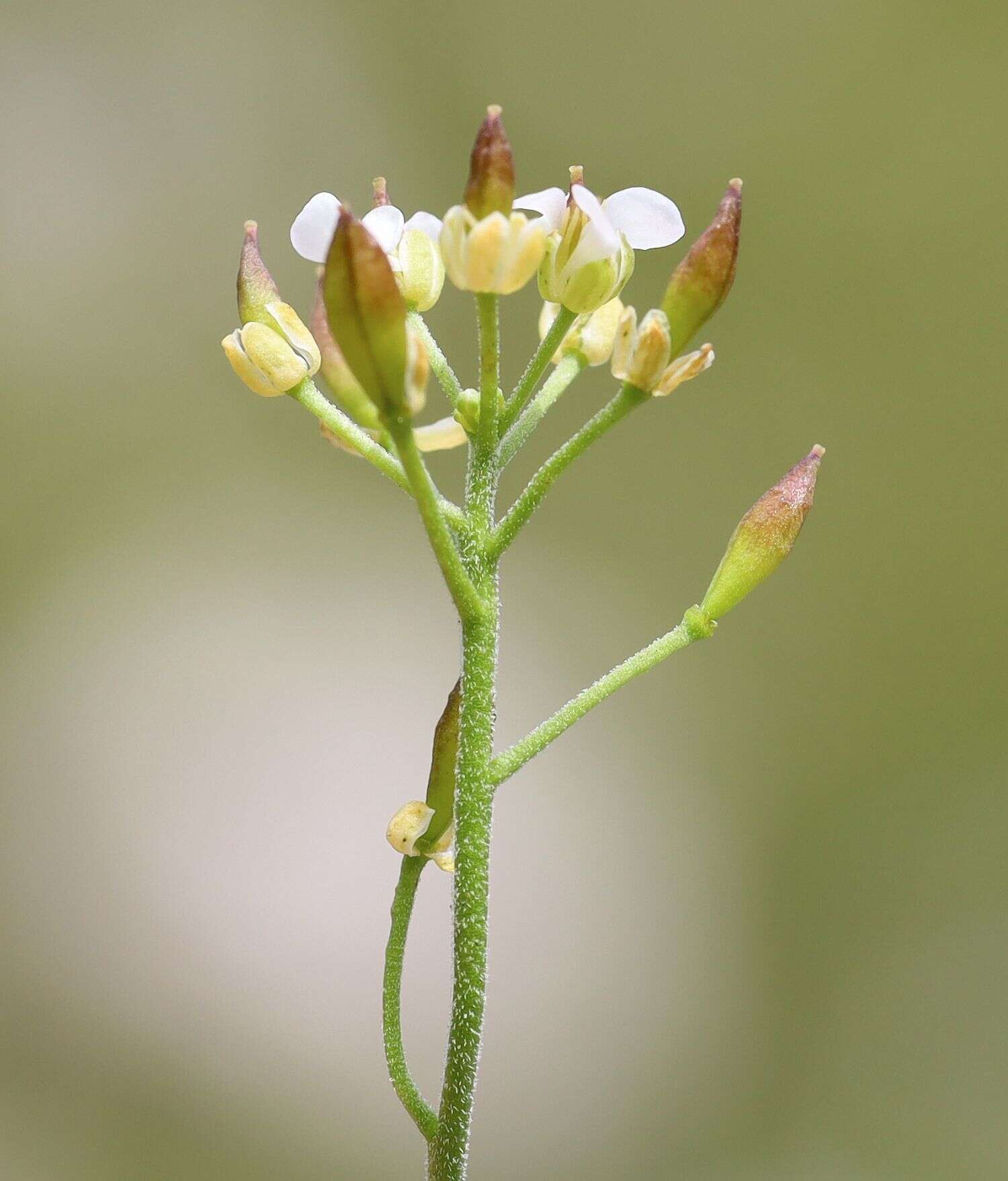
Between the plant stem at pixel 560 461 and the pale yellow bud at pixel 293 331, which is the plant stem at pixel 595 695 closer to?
the plant stem at pixel 560 461

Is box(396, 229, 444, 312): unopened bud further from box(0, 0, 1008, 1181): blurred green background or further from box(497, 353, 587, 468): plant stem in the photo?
box(0, 0, 1008, 1181): blurred green background

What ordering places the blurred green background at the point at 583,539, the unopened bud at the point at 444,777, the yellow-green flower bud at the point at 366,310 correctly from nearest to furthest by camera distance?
the yellow-green flower bud at the point at 366,310 < the unopened bud at the point at 444,777 < the blurred green background at the point at 583,539

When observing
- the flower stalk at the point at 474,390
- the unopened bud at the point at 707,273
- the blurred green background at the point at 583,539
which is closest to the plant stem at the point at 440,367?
the flower stalk at the point at 474,390

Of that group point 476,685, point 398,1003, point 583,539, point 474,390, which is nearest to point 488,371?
point 474,390

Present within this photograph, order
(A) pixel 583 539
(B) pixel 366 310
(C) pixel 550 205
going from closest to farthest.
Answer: (B) pixel 366 310, (C) pixel 550 205, (A) pixel 583 539

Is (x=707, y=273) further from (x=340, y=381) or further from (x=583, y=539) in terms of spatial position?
(x=583, y=539)

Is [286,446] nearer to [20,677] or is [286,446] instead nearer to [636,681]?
[20,677]
